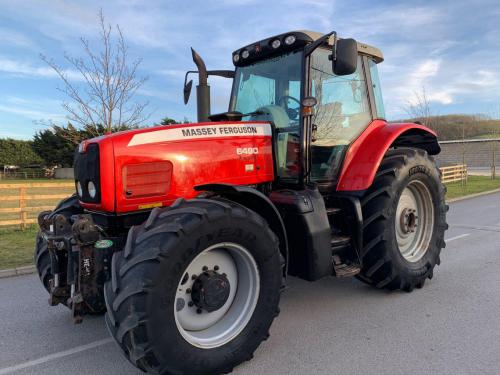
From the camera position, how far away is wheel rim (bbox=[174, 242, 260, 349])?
2836mm

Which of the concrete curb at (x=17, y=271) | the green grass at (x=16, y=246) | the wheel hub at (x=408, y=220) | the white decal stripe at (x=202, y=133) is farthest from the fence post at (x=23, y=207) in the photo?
the wheel hub at (x=408, y=220)

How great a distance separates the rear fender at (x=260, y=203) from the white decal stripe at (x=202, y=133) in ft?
1.38

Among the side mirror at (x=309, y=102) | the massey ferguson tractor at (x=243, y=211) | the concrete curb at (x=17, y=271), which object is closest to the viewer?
the massey ferguson tractor at (x=243, y=211)

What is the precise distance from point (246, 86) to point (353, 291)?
242 cm

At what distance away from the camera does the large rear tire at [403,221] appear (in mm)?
4004

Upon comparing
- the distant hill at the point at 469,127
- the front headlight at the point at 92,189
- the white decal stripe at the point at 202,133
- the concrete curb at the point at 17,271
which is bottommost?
the concrete curb at the point at 17,271

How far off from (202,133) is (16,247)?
222 inches

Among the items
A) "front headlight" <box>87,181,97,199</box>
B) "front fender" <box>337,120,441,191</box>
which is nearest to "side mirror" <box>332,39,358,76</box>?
"front fender" <box>337,120,441,191</box>

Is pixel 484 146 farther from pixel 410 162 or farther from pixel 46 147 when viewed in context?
pixel 46 147

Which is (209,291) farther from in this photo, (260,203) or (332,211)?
(332,211)

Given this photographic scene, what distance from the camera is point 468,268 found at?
5293 mm

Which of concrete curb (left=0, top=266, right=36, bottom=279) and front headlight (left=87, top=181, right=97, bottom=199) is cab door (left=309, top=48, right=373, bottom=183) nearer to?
front headlight (left=87, top=181, right=97, bottom=199)

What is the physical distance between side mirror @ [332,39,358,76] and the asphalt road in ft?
7.06

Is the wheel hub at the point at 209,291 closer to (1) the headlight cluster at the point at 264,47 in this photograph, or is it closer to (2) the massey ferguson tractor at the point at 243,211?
(2) the massey ferguson tractor at the point at 243,211
